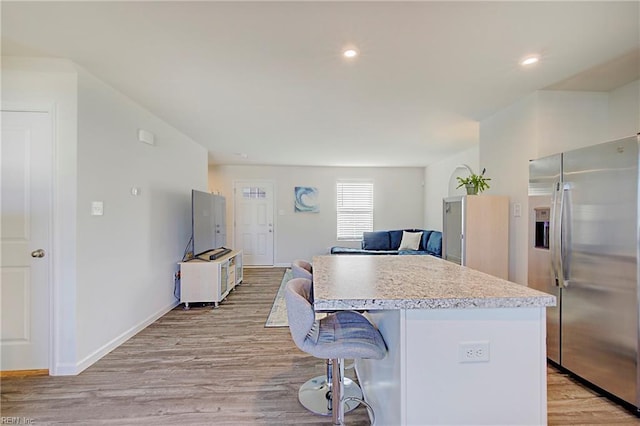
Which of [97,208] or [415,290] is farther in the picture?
[97,208]

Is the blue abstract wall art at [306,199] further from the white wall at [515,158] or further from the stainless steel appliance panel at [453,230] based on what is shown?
the white wall at [515,158]

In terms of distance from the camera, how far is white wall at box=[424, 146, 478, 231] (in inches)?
211

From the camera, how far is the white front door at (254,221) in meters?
7.01

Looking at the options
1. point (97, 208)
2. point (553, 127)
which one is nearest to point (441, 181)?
point (553, 127)

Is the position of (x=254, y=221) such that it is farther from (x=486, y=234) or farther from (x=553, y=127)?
(x=553, y=127)

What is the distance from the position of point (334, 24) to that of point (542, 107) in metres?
2.28

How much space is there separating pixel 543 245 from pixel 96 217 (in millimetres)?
3926

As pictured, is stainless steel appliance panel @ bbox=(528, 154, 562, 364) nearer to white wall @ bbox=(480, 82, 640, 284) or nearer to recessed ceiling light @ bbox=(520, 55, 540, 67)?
white wall @ bbox=(480, 82, 640, 284)

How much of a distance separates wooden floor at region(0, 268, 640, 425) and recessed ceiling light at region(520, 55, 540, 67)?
2425mm

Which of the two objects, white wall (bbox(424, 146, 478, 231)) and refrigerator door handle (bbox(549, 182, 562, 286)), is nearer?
refrigerator door handle (bbox(549, 182, 562, 286))

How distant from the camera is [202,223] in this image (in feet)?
14.2

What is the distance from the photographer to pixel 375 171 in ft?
23.9

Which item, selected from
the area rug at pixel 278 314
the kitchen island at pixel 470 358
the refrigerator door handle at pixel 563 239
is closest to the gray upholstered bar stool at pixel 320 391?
the kitchen island at pixel 470 358

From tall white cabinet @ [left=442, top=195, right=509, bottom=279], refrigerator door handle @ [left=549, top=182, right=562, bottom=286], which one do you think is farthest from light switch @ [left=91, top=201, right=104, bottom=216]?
refrigerator door handle @ [left=549, top=182, right=562, bottom=286]
